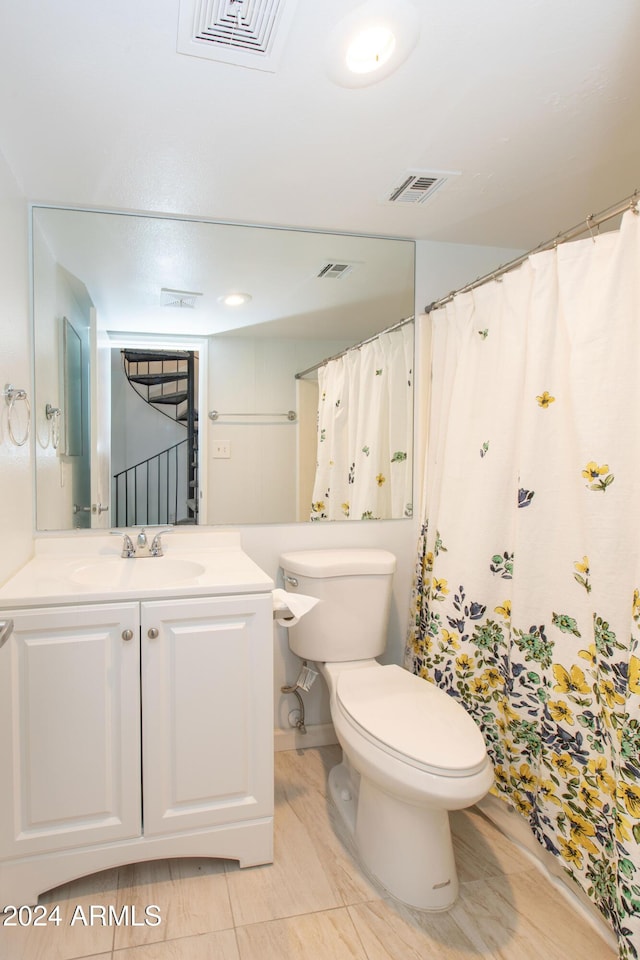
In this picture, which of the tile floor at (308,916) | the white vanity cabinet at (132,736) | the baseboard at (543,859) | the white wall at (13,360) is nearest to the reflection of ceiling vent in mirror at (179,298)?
the white wall at (13,360)

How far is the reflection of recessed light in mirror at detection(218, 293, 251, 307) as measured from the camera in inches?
81.2

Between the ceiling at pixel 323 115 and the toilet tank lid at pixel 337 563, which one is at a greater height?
the ceiling at pixel 323 115

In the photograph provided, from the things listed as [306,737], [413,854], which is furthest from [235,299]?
[413,854]

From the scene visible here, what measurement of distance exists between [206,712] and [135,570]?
51cm

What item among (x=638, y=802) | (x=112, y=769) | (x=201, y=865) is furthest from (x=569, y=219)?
(x=201, y=865)

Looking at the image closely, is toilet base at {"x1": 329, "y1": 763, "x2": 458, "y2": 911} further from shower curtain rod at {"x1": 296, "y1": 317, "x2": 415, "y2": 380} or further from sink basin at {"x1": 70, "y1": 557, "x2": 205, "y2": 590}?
shower curtain rod at {"x1": 296, "y1": 317, "x2": 415, "y2": 380}

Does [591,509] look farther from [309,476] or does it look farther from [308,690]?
[308,690]

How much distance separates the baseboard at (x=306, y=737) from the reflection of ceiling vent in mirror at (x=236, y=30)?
218cm

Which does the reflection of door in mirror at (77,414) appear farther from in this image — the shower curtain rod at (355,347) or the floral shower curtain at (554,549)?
the floral shower curtain at (554,549)

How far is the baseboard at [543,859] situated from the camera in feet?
4.46

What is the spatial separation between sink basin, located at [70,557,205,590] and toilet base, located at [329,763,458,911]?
0.88 m

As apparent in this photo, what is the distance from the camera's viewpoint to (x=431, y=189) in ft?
5.81

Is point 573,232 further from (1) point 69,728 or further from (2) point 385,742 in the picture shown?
(1) point 69,728

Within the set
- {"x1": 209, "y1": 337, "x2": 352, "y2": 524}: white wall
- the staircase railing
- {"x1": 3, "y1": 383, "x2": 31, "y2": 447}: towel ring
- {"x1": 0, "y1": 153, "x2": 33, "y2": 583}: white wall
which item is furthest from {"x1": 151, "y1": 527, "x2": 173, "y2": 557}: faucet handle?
{"x1": 3, "y1": 383, "x2": 31, "y2": 447}: towel ring
